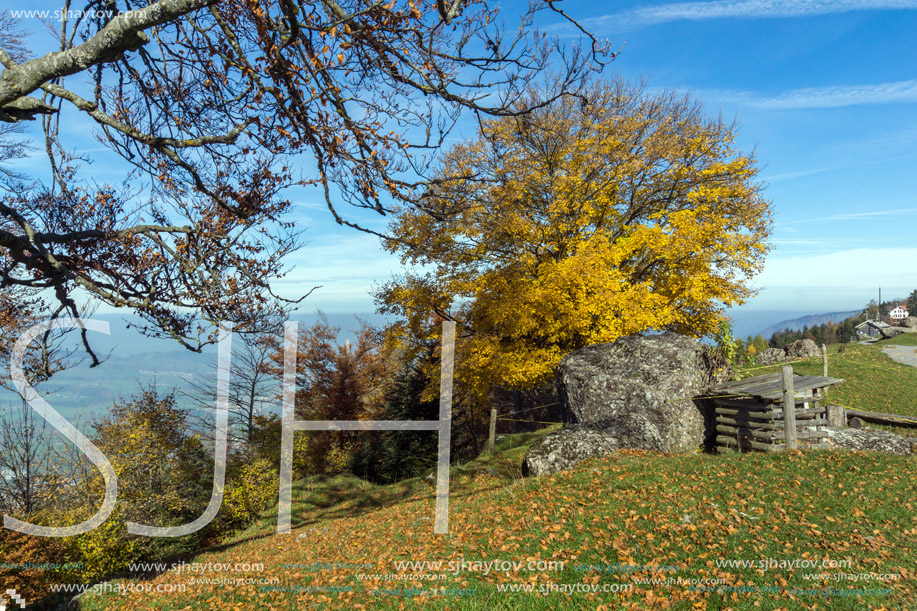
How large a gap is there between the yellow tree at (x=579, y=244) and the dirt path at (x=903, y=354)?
18998 mm

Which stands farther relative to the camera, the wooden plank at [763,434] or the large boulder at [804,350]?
the large boulder at [804,350]

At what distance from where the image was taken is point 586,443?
469 inches

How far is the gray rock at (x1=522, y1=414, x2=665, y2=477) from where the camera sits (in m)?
11.5

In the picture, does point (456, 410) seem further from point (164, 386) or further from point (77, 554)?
point (77, 554)

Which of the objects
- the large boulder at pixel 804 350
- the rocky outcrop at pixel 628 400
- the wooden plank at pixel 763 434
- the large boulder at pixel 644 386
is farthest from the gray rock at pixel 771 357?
the wooden plank at pixel 763 434

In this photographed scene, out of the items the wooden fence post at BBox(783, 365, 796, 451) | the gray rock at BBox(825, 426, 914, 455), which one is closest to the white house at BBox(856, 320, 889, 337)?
the gray rock at BBox(825, 426, 914, 455)

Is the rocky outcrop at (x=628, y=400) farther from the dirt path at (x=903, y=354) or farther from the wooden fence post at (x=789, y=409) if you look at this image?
the dirt path at (x=903, y=354)

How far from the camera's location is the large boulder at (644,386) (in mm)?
12828

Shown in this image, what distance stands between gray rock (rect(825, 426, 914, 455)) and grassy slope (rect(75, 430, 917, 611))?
2585 mm

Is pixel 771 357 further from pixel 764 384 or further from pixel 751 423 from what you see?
pixel 751 423

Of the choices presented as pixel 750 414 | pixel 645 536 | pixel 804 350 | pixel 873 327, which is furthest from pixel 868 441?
pixel 873 327

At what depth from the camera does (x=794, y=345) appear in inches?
1435

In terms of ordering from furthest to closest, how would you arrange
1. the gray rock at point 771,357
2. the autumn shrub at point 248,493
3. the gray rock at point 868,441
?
the gray rock at point 771,357 → the autumn shrub at point 248,493 → the gray rock at point 868,441

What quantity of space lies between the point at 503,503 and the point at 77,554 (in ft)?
38.0
